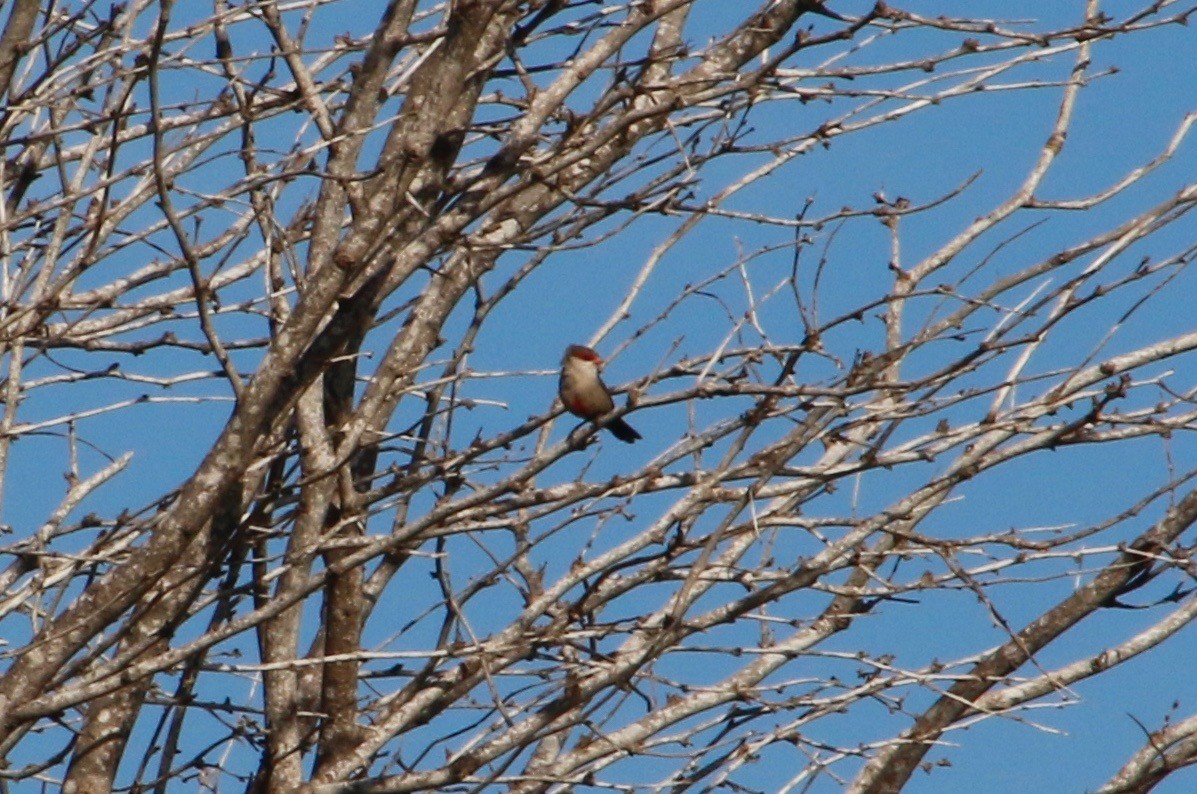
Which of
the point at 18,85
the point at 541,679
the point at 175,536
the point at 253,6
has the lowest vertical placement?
the point at 541,679

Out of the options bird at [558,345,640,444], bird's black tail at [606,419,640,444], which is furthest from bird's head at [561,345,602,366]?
bird's black tail at [606,419,640,444]

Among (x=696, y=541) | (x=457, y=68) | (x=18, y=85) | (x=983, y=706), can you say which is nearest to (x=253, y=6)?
(x=457, y=68)

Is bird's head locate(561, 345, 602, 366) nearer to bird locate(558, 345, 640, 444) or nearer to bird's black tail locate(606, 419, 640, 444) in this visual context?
bird locate(558, 345, 640, 444)

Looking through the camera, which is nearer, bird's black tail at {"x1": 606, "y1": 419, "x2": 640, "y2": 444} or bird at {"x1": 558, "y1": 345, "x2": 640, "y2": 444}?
bird at {"x1": 558, "y1": 345, "x2": 640, "y2": 444}

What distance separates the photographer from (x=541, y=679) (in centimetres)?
499

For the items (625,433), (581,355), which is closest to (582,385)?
(581,355)

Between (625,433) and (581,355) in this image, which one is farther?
(625,433)

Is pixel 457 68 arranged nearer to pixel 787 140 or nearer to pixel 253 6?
pixel 253 6

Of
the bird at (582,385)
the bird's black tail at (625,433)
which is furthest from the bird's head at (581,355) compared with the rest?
the bird's black tail at (625,433)

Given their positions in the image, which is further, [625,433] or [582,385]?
[625,433]

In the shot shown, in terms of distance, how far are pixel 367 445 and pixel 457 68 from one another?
123 cm

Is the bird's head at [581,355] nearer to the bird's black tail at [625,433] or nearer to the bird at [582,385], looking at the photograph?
the bird at [582,385]

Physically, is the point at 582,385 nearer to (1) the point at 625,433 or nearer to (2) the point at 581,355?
(2) the point at 581,355

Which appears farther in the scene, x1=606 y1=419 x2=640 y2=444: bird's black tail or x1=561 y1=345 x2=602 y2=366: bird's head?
x1=606 y1=419 x2=640 y2=444: bird's black tail
